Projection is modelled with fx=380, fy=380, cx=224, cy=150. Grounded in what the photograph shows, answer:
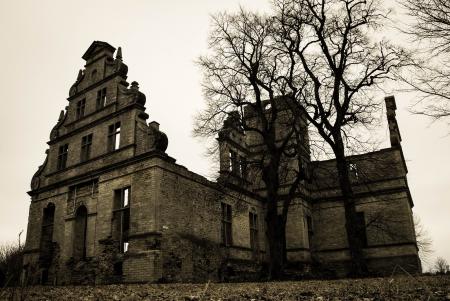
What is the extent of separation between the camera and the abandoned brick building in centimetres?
1752

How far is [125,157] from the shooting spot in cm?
1891

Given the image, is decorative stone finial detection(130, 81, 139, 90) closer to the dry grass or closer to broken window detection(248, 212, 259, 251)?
broken window detection(248, 212, 259, 251)

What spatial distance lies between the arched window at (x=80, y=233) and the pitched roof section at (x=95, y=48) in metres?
9.35

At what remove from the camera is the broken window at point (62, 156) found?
2270 cm

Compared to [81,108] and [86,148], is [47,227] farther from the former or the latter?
[81,108]

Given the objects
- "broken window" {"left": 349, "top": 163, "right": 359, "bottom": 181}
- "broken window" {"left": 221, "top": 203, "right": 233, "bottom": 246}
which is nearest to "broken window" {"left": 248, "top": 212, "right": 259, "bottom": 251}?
"broken window" {"left": 221, "top": 203, "right": 233, "bottom": 246}

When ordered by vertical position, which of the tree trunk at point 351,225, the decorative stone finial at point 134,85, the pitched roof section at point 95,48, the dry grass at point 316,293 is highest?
the pitched roof section at point 95,48

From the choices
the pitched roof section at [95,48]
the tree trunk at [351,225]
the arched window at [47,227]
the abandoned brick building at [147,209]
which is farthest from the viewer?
the pitched roof section at [95,48]

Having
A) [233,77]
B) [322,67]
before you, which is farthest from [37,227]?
[322,67]

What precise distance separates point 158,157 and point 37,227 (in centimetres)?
983

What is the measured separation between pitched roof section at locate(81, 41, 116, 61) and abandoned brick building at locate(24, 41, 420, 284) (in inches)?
2.5

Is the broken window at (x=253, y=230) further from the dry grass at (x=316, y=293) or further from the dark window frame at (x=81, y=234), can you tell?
the dry grass at (x=316, y=293)

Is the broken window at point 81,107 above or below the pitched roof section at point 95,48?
below

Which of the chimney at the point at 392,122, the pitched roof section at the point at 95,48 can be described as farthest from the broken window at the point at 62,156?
the chimney at the point at 392,122
